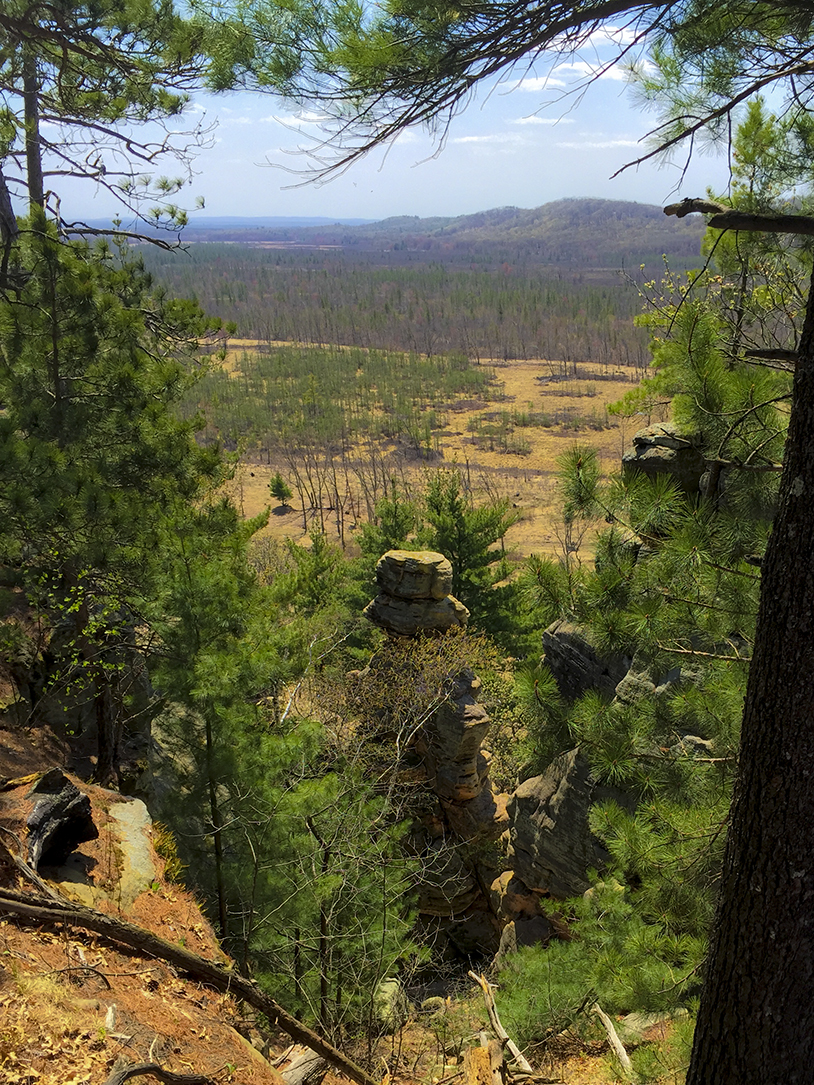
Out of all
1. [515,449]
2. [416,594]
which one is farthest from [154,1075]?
[515,449]

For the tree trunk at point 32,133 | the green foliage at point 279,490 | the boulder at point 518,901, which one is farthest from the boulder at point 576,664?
the green foliage at point 279,490

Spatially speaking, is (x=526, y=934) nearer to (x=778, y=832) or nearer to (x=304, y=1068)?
(x=304, y=1068)

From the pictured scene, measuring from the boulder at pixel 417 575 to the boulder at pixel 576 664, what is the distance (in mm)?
4160

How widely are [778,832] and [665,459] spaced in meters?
4.63

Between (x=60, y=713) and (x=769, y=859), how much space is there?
9.50m

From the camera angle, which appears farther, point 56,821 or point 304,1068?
point 56,821

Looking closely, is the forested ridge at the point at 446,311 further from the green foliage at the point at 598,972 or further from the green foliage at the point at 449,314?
the green foliage at the point at 598,972

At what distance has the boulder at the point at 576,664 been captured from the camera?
331 inches

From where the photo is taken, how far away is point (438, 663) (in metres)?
12.6

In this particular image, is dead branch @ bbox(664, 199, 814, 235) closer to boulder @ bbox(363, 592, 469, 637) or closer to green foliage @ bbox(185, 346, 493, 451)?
boulder @ bbox(363, 592, 469, 637)

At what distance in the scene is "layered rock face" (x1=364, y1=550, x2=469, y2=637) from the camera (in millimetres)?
13352

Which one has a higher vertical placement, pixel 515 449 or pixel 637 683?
pixel 637 683

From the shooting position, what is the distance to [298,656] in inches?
330

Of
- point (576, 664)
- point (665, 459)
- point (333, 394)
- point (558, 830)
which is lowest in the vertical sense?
point (558, 830)
